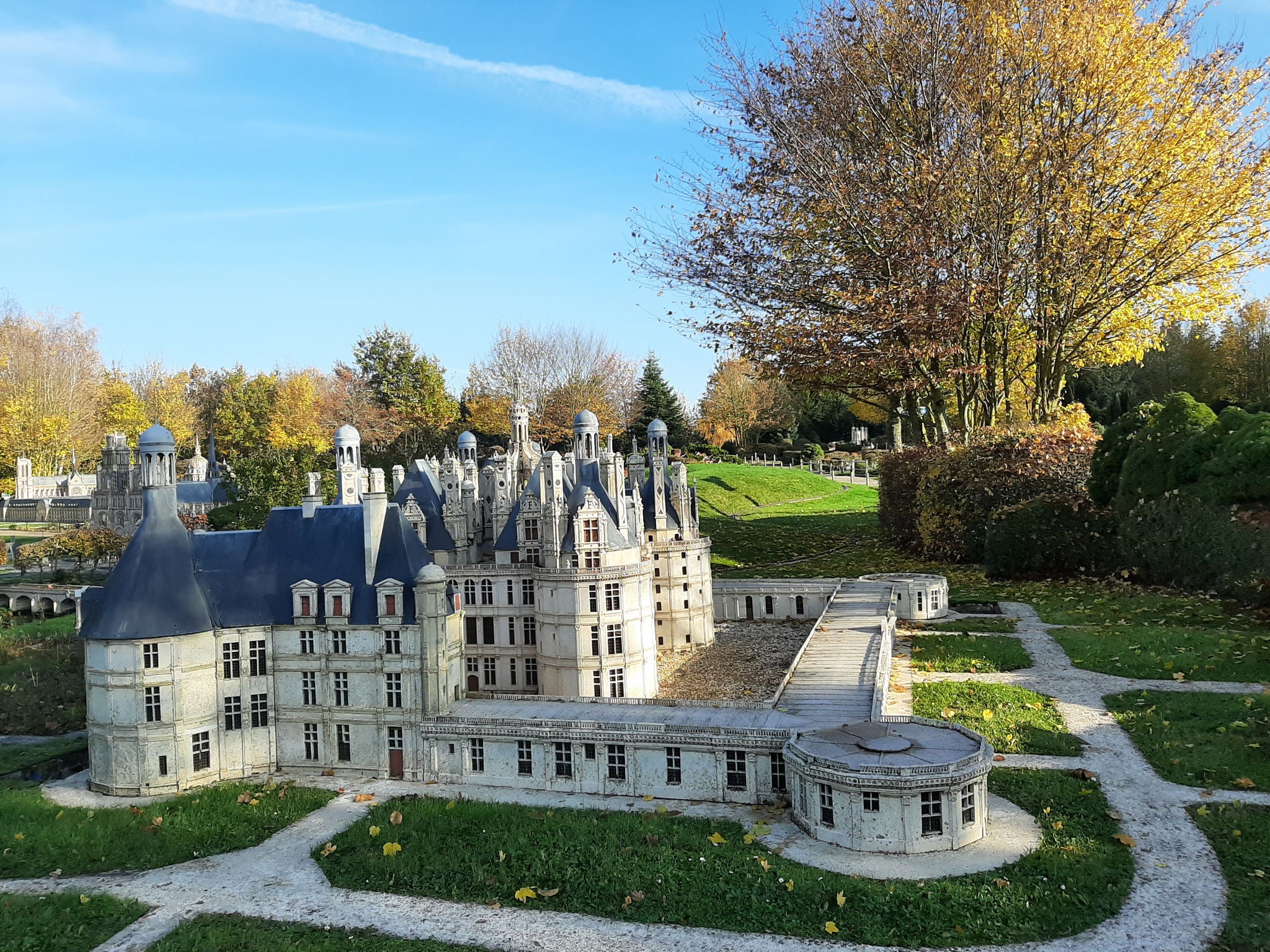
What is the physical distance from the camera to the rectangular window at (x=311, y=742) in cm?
3412

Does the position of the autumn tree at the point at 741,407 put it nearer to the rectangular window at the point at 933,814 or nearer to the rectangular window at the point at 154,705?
the rectangular window at the point at 154,705

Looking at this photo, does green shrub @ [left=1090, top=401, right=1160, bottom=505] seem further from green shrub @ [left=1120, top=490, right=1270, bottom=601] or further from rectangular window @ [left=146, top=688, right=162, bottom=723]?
rectangular window @ [left=146, top=688, right=162, bottom=723]

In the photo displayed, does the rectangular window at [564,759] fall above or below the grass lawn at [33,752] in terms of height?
above

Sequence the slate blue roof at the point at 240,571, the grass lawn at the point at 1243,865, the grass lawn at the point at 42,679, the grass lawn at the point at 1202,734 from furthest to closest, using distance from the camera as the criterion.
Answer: the grass lawn at the point at 42,679 → the slate blue roof at the point at 240,571 → the grass lawn at the point at 1202,734 → the grass lawn at the point at 1243,865

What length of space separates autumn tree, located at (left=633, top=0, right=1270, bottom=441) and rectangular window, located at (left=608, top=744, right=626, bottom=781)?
32.2 meters

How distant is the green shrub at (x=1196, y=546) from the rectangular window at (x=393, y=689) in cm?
4178

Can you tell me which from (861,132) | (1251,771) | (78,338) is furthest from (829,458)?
(78,338)

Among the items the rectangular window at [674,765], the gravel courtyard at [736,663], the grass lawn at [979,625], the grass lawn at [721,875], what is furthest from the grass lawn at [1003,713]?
the grass lawn at [979,625]

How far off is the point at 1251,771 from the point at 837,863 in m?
14.0

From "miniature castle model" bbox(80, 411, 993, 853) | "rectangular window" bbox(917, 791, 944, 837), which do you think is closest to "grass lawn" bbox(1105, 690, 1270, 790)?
"miniature castle model" bbox(80, 411, 993, 853)

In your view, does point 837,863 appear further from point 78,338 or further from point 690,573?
point 78,338

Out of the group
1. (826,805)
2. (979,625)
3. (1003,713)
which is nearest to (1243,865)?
(826,805)

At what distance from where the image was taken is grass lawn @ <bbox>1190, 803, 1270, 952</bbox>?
19672 mm

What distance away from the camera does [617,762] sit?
3044 centimetres
